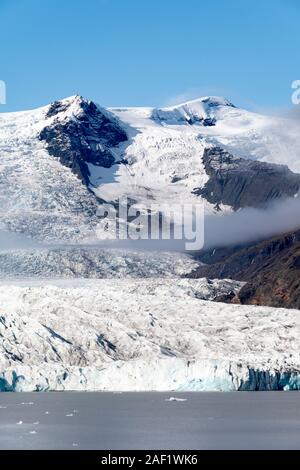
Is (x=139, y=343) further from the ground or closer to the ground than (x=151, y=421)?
further from the ground

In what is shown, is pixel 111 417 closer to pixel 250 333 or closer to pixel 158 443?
pixel 158 443

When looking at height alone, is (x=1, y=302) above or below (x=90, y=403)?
above

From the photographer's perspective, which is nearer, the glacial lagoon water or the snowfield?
the glacial lagoon water

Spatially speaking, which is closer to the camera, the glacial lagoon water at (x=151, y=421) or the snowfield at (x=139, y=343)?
the glacial lagoon water at (x=151, y=421)
